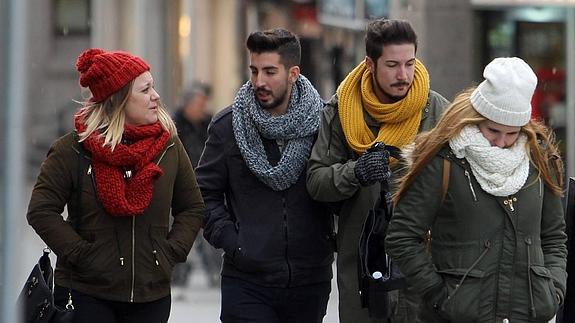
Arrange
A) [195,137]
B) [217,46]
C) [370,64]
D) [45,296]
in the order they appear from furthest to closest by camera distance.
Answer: [217,46], [195,137], [370,64], [45,296]

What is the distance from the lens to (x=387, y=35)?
6293mm

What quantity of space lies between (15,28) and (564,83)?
13569 millimetres

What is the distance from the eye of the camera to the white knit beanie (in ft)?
18.0

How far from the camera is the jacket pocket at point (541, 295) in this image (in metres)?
5.47

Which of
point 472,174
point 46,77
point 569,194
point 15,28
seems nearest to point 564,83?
point 569,194

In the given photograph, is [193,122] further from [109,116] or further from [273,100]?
[109,116]

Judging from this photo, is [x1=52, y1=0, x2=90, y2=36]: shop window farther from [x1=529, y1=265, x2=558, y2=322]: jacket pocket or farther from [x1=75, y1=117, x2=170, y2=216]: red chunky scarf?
[x1=529, y1=265, x2=558, y2=322]: jacket pocket


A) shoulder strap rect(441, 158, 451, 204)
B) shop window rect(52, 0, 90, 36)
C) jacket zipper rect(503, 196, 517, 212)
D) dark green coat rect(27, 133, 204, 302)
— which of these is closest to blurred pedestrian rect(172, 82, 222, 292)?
dark green coat rect(27, 133, 204, 302)

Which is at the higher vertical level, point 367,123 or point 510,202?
point 367,123

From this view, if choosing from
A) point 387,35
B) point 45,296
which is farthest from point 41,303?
point 387,35

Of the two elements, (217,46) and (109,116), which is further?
(217,46)

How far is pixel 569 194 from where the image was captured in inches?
256

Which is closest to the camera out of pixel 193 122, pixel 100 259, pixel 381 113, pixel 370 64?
pixel 100 259

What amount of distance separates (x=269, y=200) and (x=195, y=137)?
280 inches
